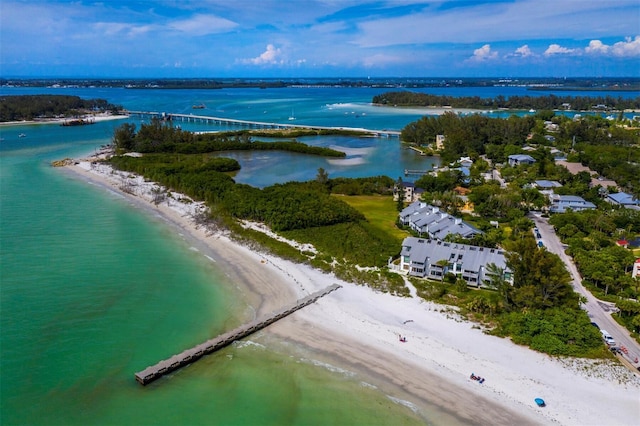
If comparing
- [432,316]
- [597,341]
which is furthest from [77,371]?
[597,341]

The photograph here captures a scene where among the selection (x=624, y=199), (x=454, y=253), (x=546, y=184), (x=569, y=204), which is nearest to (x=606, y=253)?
(x=454, y=253)

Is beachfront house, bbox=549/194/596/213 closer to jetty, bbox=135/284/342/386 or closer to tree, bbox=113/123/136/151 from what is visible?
jetty, bbox=135/284/342/386

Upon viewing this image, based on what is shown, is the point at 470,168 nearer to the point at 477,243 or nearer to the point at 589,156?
the point at 589,156

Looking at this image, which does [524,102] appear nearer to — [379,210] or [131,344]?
[379,210]

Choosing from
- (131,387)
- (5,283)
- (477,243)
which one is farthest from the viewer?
(477,243)

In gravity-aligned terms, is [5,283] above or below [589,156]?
below

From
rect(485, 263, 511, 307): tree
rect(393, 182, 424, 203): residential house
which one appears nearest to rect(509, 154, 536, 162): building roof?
rect(393, 182, 424, 203): residential house

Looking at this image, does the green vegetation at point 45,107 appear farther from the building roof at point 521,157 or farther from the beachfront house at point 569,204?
the beachfront house at point 569,204
